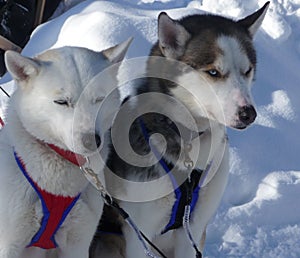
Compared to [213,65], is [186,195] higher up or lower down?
lower down

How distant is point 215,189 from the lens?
101 inches

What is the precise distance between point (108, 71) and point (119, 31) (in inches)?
93.7

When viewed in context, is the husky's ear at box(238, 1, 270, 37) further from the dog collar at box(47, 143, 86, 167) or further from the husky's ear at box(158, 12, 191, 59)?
the dog collar at box(47, 143, 86, 167)

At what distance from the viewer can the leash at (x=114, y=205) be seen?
2271 millimetres

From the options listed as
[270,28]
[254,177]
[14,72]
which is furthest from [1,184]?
[270,28]

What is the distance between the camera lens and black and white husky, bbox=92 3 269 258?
94.4 inches

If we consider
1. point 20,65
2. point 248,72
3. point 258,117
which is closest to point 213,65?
point 248,72

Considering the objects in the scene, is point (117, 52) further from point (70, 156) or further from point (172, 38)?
point (70, 156)

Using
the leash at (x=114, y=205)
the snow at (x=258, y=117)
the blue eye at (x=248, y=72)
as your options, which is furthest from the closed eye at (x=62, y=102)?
the snow at (x=258, y=117)

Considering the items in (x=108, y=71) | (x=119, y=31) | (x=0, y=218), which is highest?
(x=108, y=71)

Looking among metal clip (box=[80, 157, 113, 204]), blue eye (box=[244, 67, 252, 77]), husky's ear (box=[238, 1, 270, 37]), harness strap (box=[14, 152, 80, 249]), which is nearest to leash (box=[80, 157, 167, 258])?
metal clip (box=[80, 157, 113, 204])

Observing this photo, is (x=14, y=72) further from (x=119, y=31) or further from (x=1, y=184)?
(x=119, y=31)

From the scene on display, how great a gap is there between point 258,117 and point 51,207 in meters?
2.40

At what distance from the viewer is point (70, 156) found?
2.25 m
